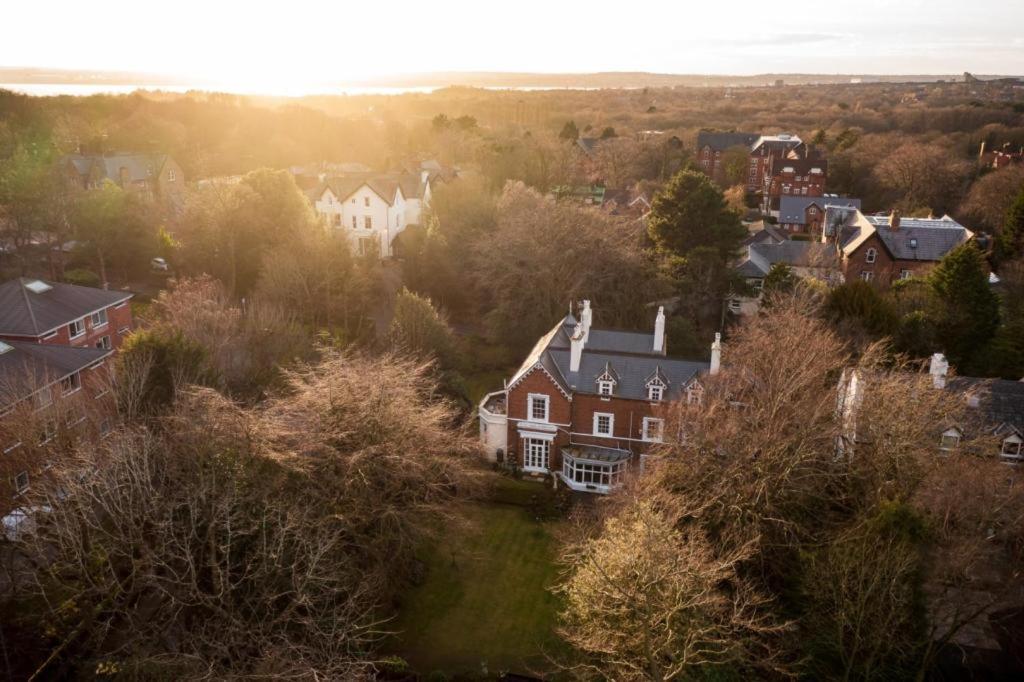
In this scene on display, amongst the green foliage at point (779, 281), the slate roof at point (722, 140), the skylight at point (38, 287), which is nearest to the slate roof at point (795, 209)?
the slate roof at point (722, 140)

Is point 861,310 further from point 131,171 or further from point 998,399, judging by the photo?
point 131,171

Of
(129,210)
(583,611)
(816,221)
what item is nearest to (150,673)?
(583,611)

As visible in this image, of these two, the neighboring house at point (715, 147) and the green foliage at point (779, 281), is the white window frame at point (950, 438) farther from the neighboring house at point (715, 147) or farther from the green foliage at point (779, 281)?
the neighboring house at point (715, 147)

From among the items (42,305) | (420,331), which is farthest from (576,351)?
(42,305)

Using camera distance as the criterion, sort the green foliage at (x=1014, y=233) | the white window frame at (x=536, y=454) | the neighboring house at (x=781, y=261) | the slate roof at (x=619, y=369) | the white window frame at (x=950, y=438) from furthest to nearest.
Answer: the green foliage at (x=1014, y=233)
the neighboring house at (x=781, y=261)
the white window frame at (x=536, y=454)
the slate roof at (x=619, y=369)
the white window frame at (x=950, y=438)

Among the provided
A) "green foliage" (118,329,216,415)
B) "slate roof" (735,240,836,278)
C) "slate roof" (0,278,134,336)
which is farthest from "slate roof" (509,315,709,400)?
"slate roof" (0,278,134,336)

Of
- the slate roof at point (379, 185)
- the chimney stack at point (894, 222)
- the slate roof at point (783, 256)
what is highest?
the slate roof at point (379, 185)
